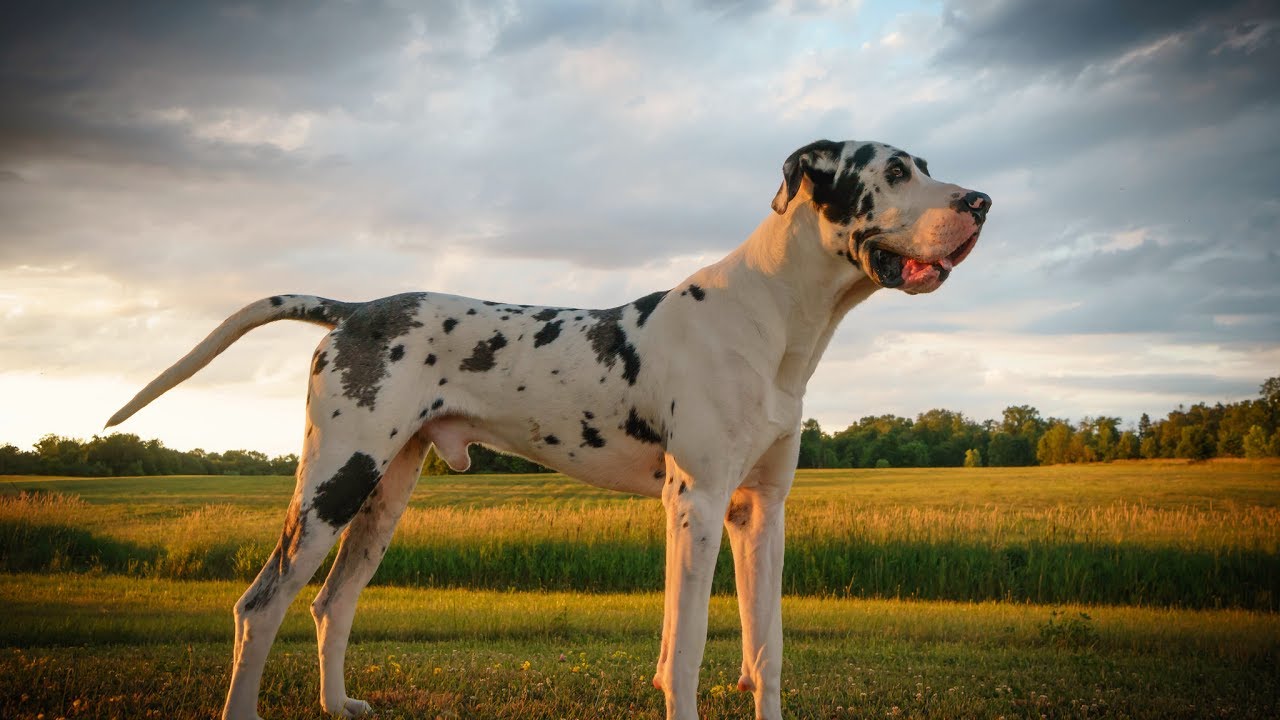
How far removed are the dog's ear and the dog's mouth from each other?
0.52m

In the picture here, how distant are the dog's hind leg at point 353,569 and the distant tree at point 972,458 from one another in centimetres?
7069

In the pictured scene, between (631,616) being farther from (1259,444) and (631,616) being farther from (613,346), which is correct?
(1259,444)

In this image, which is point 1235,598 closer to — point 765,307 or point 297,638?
point 765,307

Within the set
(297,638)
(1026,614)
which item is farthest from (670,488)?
(1026,614)

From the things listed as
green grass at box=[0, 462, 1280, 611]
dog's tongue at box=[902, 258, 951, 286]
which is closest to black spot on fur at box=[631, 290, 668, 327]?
dog's tongue at box=[902, 258, 951, 286]

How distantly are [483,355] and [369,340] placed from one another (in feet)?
2.56

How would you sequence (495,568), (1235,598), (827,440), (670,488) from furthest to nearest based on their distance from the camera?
(827,440), (495,568), (1235,598), (670,488)

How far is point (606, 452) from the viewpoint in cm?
532

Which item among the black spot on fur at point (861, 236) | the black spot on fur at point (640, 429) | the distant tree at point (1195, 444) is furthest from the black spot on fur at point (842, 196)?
the distant tree at point (1195, 444)

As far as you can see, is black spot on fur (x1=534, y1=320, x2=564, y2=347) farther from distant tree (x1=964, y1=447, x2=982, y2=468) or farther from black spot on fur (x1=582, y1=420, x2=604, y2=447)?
distant tree (x1=964, y1=447, x2=982, y2=468)

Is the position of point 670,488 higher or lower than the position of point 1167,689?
higher

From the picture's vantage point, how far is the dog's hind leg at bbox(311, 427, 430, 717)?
5.90m

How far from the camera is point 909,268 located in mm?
4703

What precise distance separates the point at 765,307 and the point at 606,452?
135cm
